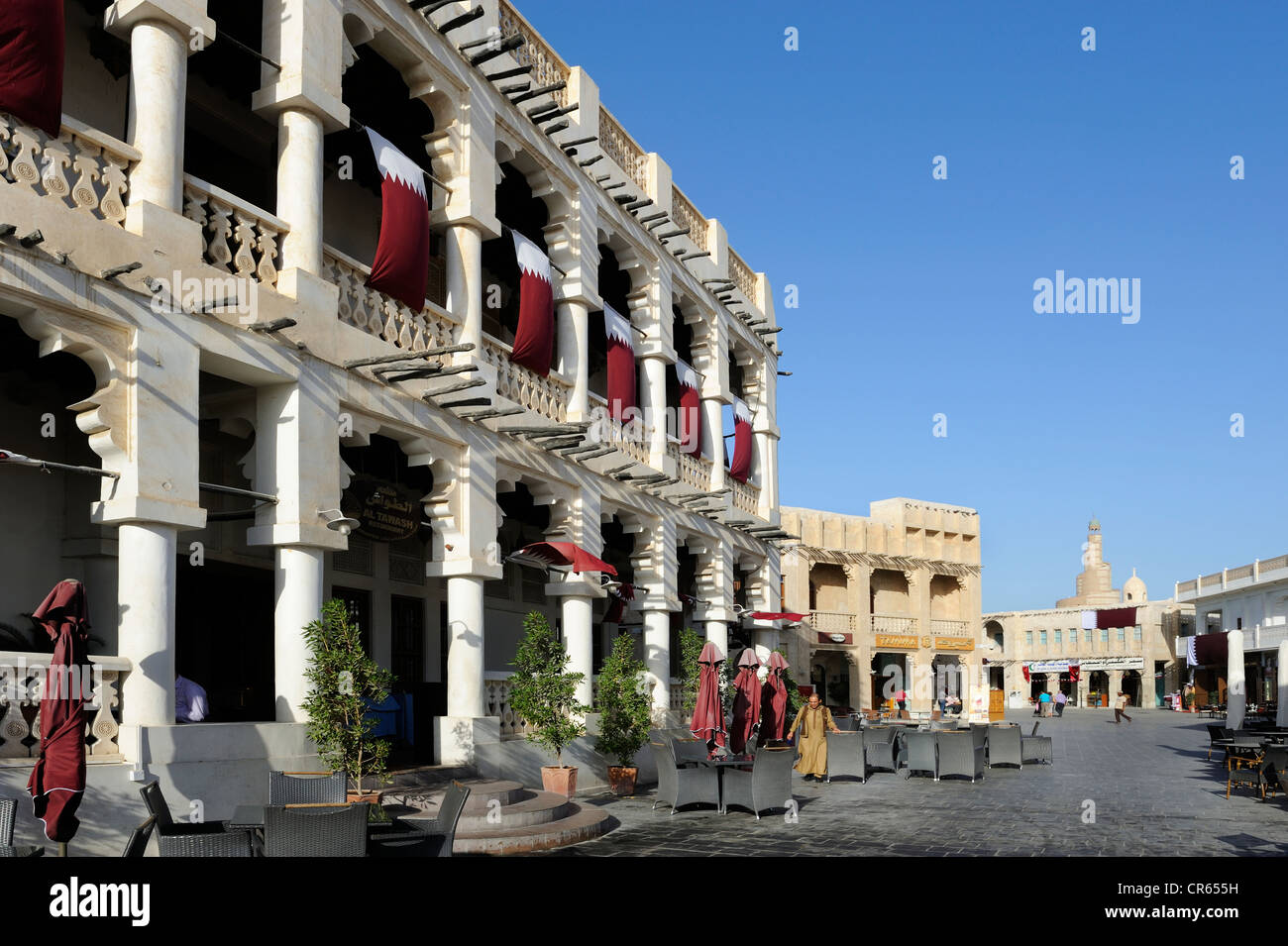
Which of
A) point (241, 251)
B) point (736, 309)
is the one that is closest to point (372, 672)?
point (241, 251)

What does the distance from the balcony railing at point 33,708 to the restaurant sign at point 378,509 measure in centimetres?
622

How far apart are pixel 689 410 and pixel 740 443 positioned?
9.56ft

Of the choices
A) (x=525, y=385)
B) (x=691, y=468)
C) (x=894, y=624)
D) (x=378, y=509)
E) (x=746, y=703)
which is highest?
(x=525, y=385)

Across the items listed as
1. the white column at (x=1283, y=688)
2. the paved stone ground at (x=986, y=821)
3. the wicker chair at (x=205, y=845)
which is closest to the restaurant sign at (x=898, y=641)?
the white column at (x=1283, y=688)

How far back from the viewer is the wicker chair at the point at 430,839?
7465 mm

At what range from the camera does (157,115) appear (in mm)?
10547

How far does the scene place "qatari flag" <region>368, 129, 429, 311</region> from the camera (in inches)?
542

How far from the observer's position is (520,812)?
1216 centimetres

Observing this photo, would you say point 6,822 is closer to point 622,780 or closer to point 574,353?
point 622,780

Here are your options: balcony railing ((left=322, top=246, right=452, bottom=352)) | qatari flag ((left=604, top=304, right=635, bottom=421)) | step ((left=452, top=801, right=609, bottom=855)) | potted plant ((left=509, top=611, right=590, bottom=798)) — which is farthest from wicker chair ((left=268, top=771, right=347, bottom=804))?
qatari flag ((left=604, top=304, right=635, bottom=421))

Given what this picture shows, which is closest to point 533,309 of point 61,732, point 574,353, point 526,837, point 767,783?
point 574,353

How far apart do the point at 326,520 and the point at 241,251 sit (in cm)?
290

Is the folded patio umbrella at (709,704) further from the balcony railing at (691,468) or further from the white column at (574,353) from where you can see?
Answer: the balcony railing at (691,468)
